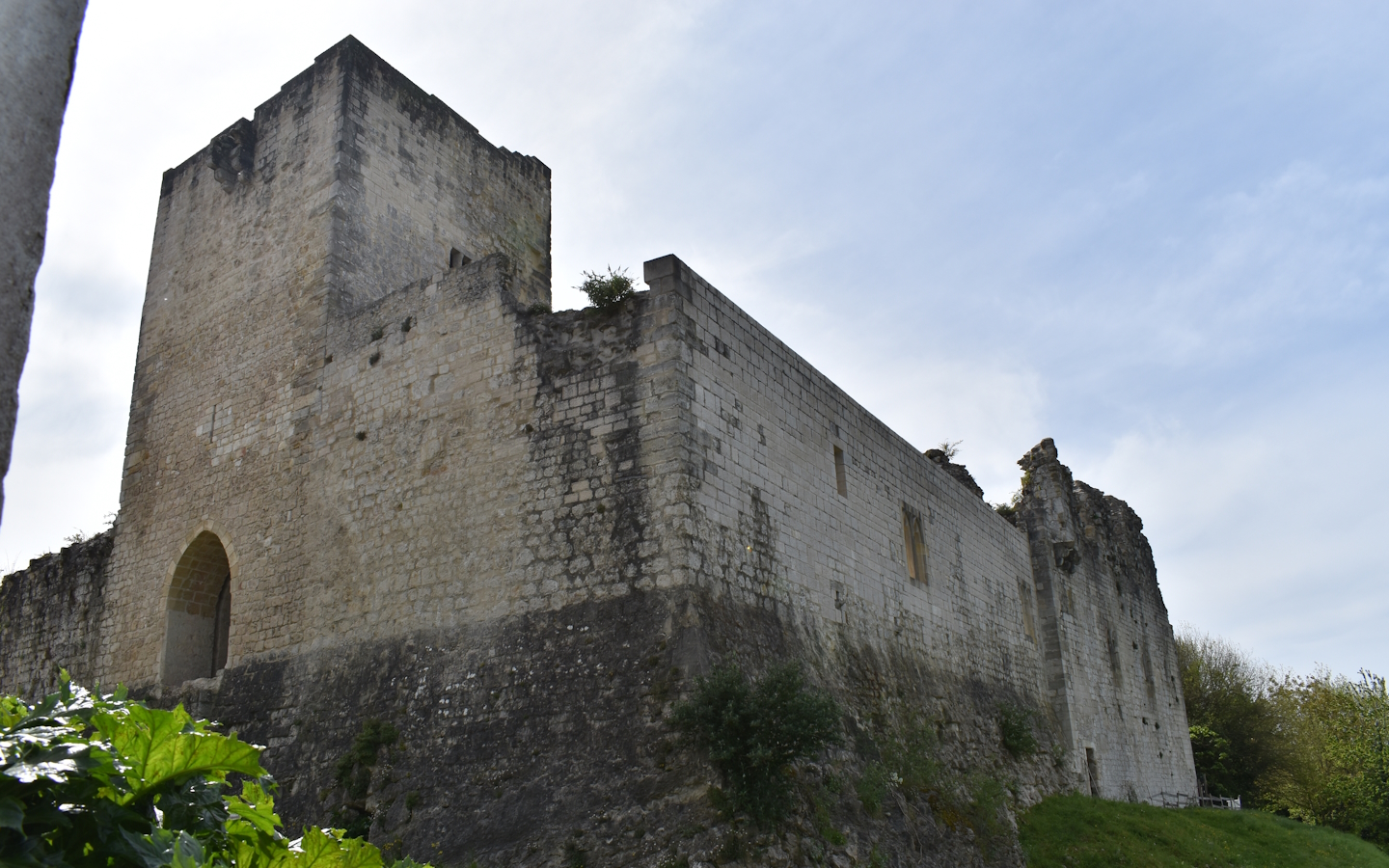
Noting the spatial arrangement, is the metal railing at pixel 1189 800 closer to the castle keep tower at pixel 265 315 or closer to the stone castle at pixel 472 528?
the stone castle at pixel 472 528

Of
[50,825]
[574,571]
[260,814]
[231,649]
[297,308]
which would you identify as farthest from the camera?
[297,308]

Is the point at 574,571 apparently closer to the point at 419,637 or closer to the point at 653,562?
the point at 653,562

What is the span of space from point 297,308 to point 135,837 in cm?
1252

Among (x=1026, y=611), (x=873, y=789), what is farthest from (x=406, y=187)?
(x=1026, y=611)

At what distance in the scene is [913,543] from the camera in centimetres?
1551

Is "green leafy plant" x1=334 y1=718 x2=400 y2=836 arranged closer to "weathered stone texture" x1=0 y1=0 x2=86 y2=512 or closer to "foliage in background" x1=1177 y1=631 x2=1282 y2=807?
"weathered stone texture" x1=0 y1=0 x2=86 y2=512

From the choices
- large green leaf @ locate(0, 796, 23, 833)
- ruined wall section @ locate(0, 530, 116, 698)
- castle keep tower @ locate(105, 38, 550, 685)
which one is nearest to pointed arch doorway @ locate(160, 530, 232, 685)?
castle keep tower @ locate(105, 38, 550, 685)

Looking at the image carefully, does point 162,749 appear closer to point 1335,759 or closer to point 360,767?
point 360,767

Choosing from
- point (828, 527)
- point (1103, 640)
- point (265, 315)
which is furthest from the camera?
point (1103, 640)

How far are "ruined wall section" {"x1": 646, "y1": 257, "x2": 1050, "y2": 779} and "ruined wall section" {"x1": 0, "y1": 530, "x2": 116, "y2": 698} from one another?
9.62 meters

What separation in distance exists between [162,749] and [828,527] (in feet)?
34.5

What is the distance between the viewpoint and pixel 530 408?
10.9 meters

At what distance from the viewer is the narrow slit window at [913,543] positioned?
15148 mm

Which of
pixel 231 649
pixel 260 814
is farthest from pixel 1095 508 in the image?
pixel 260 814
